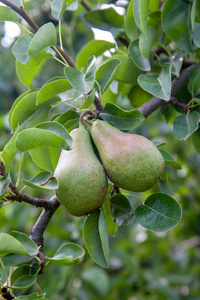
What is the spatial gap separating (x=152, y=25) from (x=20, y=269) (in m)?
0.90

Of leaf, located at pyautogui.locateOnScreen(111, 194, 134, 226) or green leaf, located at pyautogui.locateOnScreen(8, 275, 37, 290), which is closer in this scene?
green leaf, located at pyautogui.locateOnScreen(8, 275, 37, 290)

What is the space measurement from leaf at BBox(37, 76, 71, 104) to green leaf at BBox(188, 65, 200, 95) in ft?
1.35

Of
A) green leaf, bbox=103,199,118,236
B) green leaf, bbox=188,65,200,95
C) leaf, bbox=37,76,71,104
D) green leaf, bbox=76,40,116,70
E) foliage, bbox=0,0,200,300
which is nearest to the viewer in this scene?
foliage, bbox=0,0,200,300

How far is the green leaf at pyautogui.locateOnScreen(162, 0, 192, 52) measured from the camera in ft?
3.77

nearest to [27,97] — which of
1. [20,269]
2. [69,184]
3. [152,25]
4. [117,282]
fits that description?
[69,184]

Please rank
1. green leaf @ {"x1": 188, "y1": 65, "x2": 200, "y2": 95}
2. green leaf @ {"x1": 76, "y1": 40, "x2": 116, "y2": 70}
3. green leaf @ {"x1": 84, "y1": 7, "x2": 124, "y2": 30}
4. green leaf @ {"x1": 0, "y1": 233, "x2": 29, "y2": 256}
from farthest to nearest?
green leaf @ {"x1": 84, "y1": 7, "x2": 124, "y2": 30} < green leaf @ {"x1": 76, "y1": 40, "x2": 116, "y2": 70} < green leaf @ {"x1": 188, "y1": 65, "x2": 200, "y2": 95} < green leaf @ {"x1": 0, "y1": 233, "x2": 29, "y2": 256}

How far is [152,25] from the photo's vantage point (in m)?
1.33

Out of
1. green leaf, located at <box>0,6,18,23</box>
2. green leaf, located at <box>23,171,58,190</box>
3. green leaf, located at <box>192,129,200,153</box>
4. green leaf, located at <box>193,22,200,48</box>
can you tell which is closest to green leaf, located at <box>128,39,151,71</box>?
green leaf, located at <box>193,22,200,48</box>

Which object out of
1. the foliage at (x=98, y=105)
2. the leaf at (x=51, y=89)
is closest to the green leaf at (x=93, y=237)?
the foliage at (x=98, y=105)

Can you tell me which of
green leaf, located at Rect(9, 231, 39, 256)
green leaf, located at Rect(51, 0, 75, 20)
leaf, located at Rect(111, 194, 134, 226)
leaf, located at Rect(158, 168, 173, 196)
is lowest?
leaf, located at Rect(158, 168, 173, 196)

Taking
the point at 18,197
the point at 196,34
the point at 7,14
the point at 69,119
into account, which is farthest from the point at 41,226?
the point at 196,34

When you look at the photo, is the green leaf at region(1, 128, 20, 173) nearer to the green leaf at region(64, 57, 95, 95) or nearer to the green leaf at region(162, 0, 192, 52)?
the green leaf at region(64, 57, 95, 95)

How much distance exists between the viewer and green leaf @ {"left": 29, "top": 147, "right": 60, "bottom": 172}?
1096mm

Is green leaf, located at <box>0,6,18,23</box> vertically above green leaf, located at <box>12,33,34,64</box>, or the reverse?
green leaf, located at <box>0,6,18,23</box>
